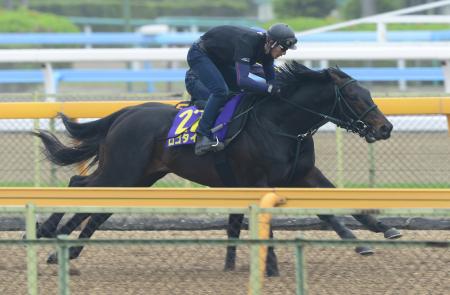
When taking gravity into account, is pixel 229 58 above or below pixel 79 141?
above

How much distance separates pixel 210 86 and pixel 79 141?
1.32 metres

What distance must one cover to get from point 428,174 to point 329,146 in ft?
5.40

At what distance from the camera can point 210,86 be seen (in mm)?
7383

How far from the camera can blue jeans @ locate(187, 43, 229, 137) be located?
24.0ft

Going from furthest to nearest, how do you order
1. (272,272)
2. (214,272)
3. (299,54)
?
1. (299,54)
2. (214,272)
3. (272,272)

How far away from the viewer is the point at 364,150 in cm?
1210

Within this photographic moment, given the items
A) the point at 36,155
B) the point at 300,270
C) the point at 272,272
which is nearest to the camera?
the point at 300,270

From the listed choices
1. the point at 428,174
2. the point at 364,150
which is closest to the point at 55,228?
the point at 428,174

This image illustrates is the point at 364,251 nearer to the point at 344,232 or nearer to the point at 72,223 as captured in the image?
the point at 344,232

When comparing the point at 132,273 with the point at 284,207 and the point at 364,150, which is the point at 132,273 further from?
the point at 364,150

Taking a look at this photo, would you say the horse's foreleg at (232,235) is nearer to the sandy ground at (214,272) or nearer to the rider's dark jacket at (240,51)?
the sandy ground at (214,272)

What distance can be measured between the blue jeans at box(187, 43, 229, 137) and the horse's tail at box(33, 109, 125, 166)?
792 millimetres

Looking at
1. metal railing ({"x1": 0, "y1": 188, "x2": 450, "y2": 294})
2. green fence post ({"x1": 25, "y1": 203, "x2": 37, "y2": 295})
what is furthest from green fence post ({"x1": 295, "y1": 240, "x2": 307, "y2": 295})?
green fence post ({"x1": 25, "y1": 203, "x2": 37, "y2": 295})

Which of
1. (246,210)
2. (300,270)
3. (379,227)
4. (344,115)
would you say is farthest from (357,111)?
(300,270)
